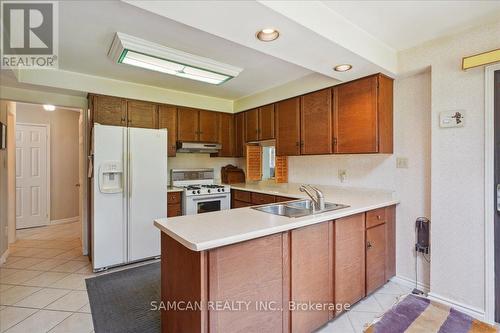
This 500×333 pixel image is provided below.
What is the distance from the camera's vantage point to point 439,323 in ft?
6.32

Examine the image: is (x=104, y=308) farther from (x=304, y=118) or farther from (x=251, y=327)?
(x=304, y=118)

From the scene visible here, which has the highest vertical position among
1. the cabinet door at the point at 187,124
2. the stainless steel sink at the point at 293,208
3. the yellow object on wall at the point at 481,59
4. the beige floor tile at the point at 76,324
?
the yellow object on wall at the point at 481,59

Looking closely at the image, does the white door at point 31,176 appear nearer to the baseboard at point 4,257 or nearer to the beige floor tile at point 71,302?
the baseboard at point 4,257

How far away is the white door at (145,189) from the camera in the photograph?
308 centimetres

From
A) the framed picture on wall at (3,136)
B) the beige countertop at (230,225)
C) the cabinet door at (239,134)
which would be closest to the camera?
the beige countertop at (230,225)

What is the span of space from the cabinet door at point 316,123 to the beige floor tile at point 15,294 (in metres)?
3.24

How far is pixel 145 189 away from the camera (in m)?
3.17

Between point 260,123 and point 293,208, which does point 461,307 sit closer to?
point 293,208

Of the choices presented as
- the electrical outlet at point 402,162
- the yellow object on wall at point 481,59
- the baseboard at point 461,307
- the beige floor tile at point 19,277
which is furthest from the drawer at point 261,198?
the beige floor tile at point 19,277

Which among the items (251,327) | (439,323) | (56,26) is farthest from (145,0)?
(439,323)

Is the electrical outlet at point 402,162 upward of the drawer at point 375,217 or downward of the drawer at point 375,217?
upward

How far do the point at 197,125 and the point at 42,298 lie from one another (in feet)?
9.01

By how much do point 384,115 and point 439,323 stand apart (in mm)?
1828

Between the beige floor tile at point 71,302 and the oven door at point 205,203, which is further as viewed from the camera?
the oven door at point 205,203
